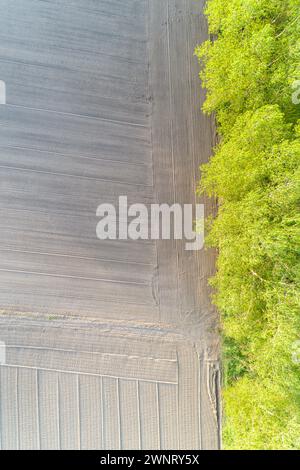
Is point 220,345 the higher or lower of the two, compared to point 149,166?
lower

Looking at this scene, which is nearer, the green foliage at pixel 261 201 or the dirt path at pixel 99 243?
the green foliage at pixel 261 201

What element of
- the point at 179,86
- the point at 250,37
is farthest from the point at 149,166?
the point at 250,37

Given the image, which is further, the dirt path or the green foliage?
the dirt path

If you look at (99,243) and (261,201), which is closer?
(261,201)

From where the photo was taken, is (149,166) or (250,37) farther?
(149,166)

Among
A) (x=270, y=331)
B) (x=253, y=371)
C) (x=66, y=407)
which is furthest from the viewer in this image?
(x=66, y=407)

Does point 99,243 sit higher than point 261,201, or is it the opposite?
point 261,201

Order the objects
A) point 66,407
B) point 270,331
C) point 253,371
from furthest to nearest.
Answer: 1. point 66,407
2. point 253,371
3. point 270,331
